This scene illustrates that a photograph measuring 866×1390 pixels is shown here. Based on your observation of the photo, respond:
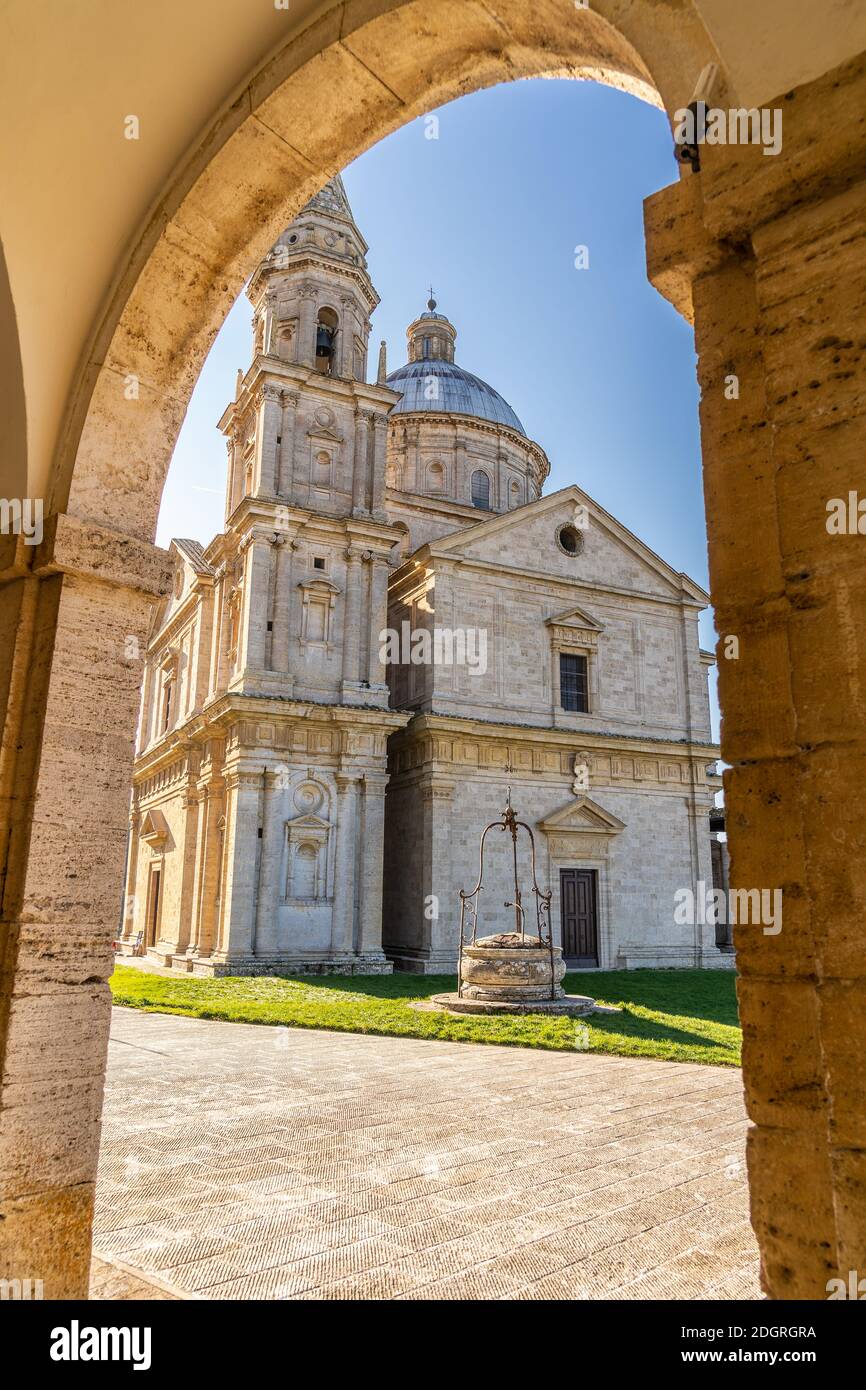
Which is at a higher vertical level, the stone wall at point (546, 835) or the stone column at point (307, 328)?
the stone column at point (307, 328)

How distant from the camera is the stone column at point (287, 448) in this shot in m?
21.9

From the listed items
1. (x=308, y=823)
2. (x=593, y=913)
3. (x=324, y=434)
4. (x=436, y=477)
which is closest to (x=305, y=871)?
(x=308, y=823)

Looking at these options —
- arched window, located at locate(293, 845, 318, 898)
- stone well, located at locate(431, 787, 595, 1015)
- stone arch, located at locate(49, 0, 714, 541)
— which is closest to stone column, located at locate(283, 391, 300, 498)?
arched window, located at locate(293, 845, 318, 898)

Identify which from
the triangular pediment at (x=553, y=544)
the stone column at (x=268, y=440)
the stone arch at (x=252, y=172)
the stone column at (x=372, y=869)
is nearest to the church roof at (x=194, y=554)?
the stone column at (x=268, y=440)

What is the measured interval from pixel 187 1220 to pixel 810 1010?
3673 millimetres

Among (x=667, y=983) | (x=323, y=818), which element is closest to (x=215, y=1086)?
(x=323, y=818)

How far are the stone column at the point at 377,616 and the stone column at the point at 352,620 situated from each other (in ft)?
1.00

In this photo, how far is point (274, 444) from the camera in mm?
22000

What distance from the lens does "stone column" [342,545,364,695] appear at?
70.9 ft

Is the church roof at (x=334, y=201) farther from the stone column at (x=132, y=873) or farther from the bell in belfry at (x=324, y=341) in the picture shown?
the stone column at (x=132, y=873)

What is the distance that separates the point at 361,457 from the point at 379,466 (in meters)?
0.53

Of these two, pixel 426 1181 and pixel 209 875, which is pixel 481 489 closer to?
pixel 209 875

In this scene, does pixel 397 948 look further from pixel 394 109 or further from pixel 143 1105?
pixel 394 109

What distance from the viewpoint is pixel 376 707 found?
21.3 metres
